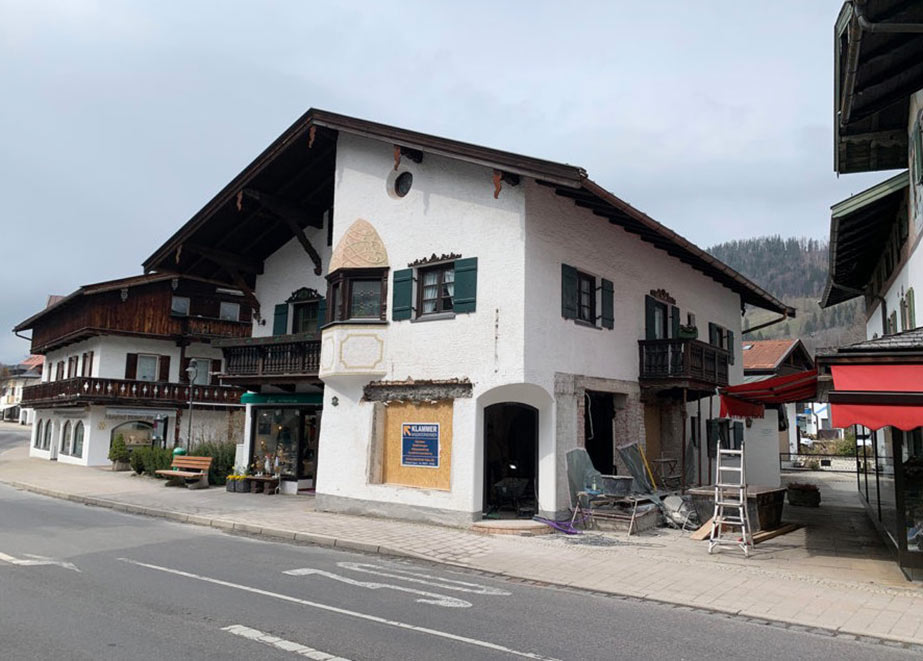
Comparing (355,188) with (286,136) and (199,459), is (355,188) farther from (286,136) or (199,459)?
(199,459)

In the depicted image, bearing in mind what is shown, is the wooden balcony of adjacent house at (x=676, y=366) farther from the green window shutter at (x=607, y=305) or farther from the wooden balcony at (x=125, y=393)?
the wooden balcony at (x=125, y=393)

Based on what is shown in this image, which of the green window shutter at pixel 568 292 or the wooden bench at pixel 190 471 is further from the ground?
the green window shutter at pixel 568 292

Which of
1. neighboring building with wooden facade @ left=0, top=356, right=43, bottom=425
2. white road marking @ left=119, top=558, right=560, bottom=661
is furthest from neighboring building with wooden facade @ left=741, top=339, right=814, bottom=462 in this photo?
neighboring building with wooden facade @ left=0, top=356, right=43, bottom=425

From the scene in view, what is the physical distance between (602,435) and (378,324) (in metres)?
6.06

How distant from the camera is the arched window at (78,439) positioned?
31.9 metres

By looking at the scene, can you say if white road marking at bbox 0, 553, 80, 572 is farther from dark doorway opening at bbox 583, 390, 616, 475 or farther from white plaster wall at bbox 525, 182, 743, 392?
dark doorway opening at bbox 583, 390, 616, 475

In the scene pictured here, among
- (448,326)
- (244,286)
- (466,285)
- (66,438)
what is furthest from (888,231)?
(66,438)

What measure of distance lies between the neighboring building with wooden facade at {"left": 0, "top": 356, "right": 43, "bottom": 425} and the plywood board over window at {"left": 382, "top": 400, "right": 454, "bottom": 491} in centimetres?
7679

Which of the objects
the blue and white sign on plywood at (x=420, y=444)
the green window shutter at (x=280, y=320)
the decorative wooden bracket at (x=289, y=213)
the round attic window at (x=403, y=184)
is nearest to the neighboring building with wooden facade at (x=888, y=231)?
the blue and white sign on plywood at (x=420, y=444)

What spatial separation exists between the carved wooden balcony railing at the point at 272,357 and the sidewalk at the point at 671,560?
323cm

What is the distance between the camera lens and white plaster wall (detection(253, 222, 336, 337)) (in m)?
19.4

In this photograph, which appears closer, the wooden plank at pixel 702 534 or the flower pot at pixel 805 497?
the wooden plank at pixel 702 534

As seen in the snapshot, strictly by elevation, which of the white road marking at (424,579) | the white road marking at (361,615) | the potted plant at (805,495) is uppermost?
the potted plant at (805,495)

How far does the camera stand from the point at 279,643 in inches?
236
